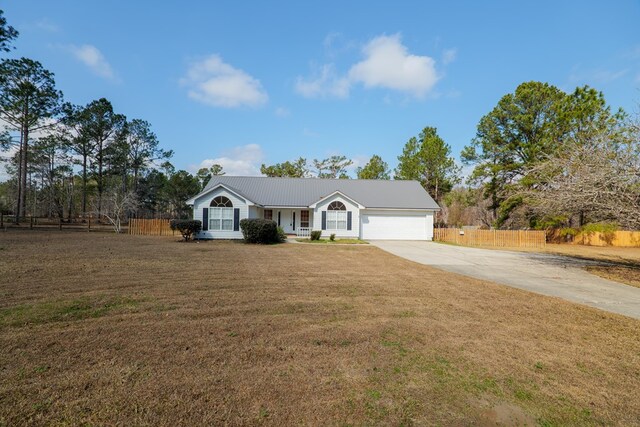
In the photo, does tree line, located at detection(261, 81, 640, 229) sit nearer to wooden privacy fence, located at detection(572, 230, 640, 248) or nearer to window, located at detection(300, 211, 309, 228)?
wooden privacy fence, located at detection(572, 230, 640, 248)

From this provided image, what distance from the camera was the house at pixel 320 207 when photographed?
21266 millimetres

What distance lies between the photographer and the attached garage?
2486 centimetres

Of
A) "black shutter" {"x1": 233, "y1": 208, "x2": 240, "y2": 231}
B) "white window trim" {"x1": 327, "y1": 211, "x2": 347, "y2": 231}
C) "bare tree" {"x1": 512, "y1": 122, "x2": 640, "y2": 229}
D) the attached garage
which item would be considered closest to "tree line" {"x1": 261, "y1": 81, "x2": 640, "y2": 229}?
"bare tree" {"x1": 512, "y1": 122, "x2": 640, "y2": 229}

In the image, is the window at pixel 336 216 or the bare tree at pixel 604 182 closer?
the bare tree at pixel 604 182

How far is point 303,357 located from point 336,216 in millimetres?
19819

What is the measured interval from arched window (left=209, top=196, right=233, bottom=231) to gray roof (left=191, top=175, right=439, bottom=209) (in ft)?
9.06

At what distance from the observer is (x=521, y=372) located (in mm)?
3590

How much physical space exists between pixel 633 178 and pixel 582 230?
65.8ft

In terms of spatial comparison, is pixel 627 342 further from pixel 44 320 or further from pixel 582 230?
pixel 582 230

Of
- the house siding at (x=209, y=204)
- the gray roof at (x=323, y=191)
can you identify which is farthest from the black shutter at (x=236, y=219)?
the gray roof at (x=323, y=191)

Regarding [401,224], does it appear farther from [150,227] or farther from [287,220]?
[150,227]

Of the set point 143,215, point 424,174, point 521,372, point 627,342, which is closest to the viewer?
point 521,372

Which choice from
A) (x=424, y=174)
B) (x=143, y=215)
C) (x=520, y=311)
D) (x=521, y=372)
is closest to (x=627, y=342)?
(x=520, y=311)

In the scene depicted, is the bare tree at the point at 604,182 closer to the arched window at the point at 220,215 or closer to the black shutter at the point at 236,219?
the black shutter at the point at 236,219
